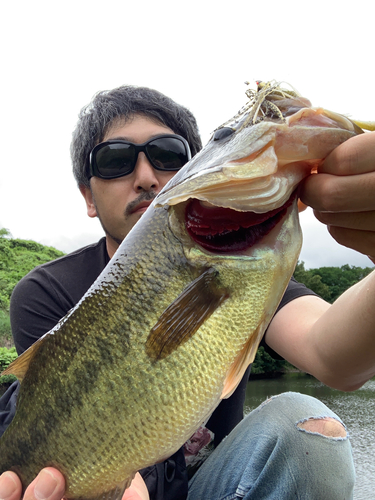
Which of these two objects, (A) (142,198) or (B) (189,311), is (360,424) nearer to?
(A) (142,198)

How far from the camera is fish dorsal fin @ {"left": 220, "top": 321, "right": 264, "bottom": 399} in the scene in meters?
1.68

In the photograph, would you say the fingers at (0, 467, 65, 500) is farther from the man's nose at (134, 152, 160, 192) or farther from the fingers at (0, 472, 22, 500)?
the man's nose at (134, 152, 160, 192)

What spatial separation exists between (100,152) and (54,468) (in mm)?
2454

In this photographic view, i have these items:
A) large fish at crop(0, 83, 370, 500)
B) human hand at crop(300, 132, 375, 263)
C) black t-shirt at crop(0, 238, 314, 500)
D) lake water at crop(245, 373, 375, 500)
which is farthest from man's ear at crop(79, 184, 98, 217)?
lake water at crop(245, 373, 375, 500)

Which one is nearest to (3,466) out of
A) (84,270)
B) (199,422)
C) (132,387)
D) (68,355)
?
(68,355)

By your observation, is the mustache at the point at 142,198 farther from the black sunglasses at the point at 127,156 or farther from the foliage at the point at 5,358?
the foliage at the point at 5,358

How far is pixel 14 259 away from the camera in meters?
48.4

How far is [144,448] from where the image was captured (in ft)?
5.66

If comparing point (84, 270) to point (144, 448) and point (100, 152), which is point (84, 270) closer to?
point (100, 152)

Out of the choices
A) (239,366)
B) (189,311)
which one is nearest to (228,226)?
(189,311)

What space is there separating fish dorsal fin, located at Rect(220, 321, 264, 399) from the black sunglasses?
209cm

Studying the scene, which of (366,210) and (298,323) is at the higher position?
(366,210)

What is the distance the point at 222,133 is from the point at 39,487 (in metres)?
1.84

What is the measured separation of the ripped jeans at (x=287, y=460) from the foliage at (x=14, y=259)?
3455cm
